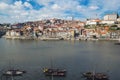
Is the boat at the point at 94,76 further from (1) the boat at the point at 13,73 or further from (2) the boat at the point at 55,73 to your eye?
(1) the boat at the point at 13,73

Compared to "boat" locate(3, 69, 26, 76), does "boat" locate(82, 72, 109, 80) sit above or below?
below

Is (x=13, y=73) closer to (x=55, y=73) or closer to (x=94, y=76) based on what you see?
(x=55, y=73)

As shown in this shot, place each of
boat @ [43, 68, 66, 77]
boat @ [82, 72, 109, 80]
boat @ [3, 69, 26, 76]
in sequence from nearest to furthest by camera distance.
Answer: boat @ [82, 72, 109, 80]
boat @ [43, 68, 66, 77]
boat @ [3, 69, 26, 76]

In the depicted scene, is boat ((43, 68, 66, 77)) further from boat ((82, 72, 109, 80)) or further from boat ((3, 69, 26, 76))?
boat ((3, 69, 26, 76))

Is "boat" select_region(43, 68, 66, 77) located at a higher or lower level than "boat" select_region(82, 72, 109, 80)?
higher

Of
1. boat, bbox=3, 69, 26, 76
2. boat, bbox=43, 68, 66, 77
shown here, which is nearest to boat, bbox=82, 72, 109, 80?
boat, bbox=43, 68, 66, 77

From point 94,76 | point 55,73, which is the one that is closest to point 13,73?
point 55,73

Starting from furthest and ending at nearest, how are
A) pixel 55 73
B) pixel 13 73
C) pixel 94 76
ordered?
1. pixel 13 73
2. pixel 55 73
3. pixel 94 76

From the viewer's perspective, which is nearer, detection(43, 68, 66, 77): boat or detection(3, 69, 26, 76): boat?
detection(43, 68, 66, 77): boat

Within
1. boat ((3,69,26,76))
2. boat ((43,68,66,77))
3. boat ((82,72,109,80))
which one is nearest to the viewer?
boat ((82,72,109,80))

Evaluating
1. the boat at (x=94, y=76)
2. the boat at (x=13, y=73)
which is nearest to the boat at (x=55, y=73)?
the boat at (x=94, y=76)

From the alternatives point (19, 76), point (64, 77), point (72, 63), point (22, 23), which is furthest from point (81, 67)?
point (22, 23)
